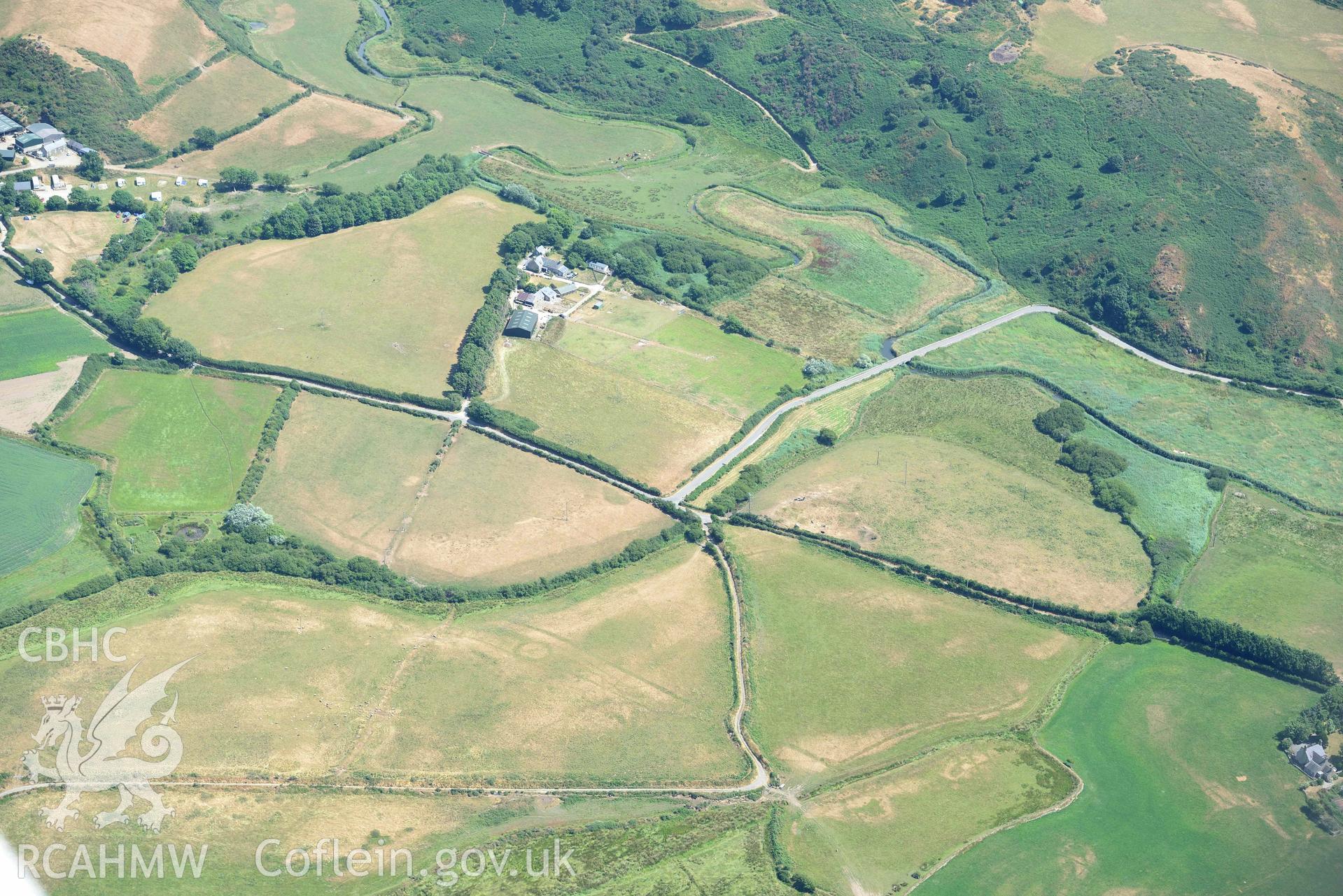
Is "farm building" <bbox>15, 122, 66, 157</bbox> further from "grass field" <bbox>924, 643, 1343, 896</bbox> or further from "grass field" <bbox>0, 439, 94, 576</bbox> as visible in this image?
"grass field" <bbox>924, 643, 1343, 896</bbox>

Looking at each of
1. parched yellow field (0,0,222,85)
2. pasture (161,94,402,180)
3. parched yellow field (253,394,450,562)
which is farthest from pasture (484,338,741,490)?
parched yellow field (0,0,222,85)

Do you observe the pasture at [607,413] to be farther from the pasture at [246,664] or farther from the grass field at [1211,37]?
the grass field at [1211,37]

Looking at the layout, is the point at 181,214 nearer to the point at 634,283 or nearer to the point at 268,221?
the point at 268,221

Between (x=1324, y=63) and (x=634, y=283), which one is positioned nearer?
(x=634, y=283)

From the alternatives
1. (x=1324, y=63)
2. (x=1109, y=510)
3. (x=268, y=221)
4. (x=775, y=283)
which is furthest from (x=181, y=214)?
(x=1324, y=63)

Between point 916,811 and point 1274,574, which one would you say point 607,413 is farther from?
point 1274,574

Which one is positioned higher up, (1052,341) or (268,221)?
(1052,341)

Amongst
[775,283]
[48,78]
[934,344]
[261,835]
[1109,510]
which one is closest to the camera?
[261,835]

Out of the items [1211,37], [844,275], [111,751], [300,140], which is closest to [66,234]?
[300,140]
